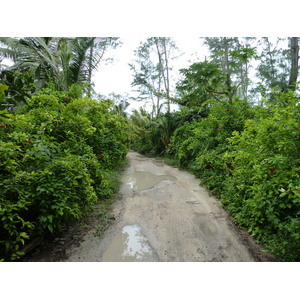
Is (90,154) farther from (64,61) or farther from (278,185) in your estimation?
(64,61)

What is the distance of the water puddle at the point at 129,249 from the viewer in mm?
2087

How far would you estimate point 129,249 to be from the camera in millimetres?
2234

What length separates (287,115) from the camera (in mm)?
2293

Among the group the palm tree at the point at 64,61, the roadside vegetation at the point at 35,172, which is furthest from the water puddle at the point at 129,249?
the palm tree at the point at 64,61

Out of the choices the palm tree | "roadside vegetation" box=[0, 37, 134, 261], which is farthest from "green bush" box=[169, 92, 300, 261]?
the palm tree

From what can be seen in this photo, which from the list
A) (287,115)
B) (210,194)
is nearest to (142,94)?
(210,194)

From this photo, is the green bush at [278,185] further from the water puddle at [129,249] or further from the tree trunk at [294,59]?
the tree trunk at [294,59]

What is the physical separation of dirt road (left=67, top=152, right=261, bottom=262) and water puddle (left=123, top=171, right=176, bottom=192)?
20.8 inches

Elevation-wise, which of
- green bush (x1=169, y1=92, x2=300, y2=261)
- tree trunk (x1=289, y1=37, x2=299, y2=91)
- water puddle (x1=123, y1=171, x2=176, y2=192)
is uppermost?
tree trunk (x1=289, y1=37, x2=299, y2=91)

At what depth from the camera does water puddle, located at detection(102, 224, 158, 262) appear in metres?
2.09

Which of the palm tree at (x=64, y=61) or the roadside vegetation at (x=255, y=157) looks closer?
the roadside vegetation at (x=255, y=157)

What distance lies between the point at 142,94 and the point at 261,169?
13153 mm

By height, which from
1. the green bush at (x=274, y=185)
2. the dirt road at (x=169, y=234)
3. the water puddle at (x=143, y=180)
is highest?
the green bush at (x=274, y=185)

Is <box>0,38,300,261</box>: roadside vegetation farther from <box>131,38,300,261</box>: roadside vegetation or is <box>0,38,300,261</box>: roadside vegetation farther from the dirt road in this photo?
the dirt road
